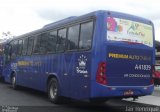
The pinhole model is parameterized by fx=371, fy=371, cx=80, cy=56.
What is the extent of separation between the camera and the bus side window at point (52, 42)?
1450cm

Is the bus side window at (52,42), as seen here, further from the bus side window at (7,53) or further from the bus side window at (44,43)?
the bus side window at (7,53)

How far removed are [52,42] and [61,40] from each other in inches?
33.4

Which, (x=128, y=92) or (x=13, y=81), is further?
(x=13, y=81)

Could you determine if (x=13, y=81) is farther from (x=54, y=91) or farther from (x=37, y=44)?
(x=54, y=91)

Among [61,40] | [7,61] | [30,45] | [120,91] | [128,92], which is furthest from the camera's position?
[7,61]

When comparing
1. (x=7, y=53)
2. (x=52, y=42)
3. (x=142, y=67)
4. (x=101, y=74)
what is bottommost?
(x=101, y=74)

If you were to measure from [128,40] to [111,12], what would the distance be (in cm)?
108

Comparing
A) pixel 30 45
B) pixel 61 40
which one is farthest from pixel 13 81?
pixel 61 40

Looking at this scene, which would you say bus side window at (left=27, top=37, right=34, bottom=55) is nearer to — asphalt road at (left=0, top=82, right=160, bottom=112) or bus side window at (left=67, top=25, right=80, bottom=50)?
asphalt road at (left=0, top=82, right=160, bottom=112)

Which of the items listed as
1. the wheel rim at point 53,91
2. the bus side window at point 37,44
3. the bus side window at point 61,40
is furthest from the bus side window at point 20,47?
the bus side window at point 61,40

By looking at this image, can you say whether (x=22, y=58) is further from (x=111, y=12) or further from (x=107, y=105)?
(x=111, y=12)

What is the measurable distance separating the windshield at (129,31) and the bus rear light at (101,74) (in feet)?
2.82

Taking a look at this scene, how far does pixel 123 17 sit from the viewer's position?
12.1m

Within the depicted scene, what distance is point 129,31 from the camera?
477 inches
